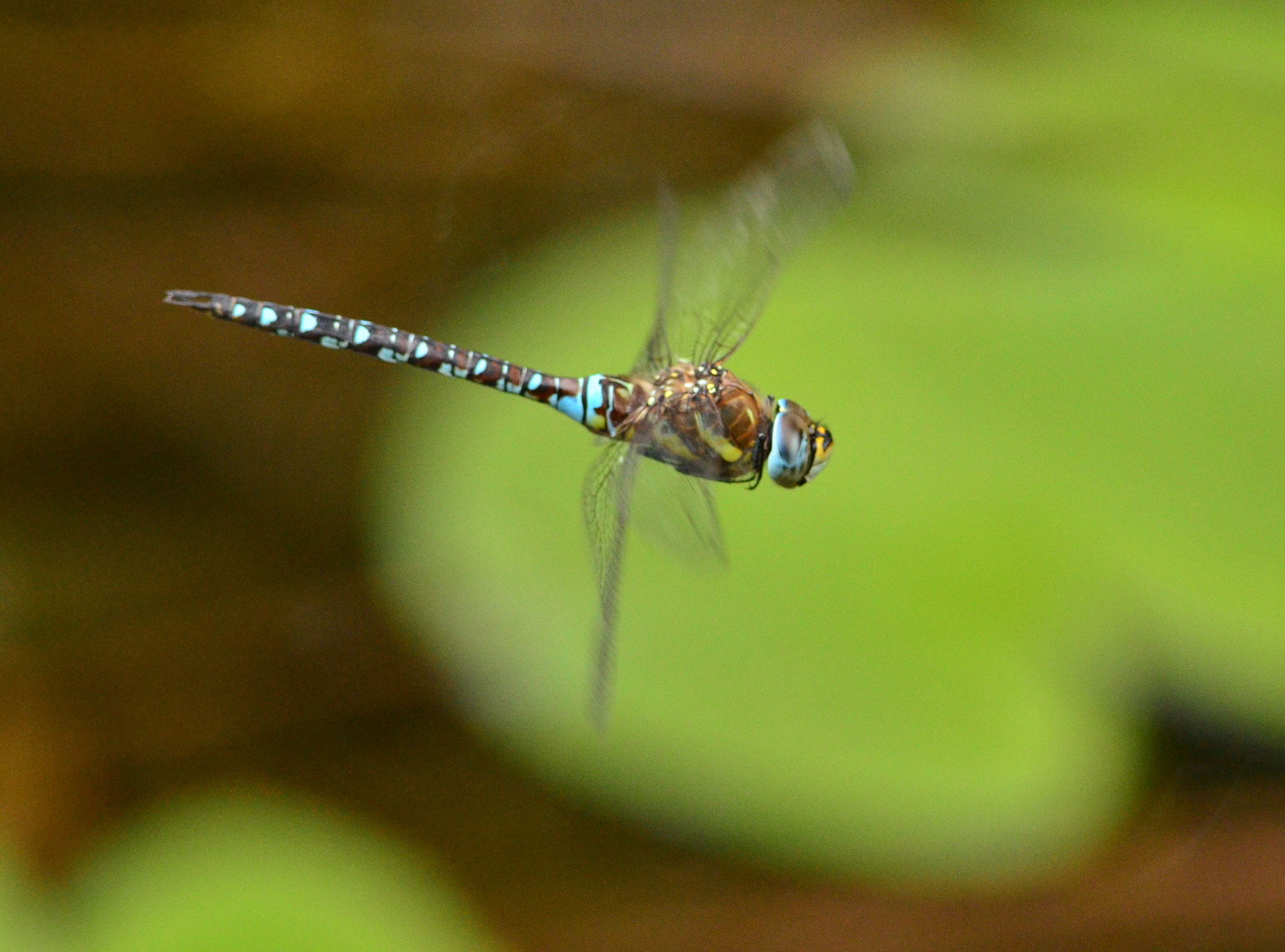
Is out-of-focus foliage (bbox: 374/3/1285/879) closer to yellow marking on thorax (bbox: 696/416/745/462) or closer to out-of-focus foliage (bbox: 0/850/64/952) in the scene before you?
yellow marking on thorax (bbox: 696/416/745/462)

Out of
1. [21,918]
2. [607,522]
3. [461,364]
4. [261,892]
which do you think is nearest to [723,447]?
[607,522]

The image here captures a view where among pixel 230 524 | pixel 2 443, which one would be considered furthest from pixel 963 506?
pixel 2 443

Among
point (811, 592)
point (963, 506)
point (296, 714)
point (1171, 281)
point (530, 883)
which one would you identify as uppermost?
point (1171, 281)

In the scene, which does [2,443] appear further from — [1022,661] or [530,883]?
[1022,661]

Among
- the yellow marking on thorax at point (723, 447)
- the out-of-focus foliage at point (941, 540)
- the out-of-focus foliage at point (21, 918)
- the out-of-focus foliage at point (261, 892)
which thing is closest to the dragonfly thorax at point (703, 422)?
the yellow marking on thorax at point (723, 447)

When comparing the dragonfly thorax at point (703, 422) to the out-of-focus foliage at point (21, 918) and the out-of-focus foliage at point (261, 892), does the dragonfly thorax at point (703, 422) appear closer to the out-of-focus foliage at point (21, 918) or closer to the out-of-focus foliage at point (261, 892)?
the out-of-focus foliage at point (261, 892)

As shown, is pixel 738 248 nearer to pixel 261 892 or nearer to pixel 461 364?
pixel 461 364
